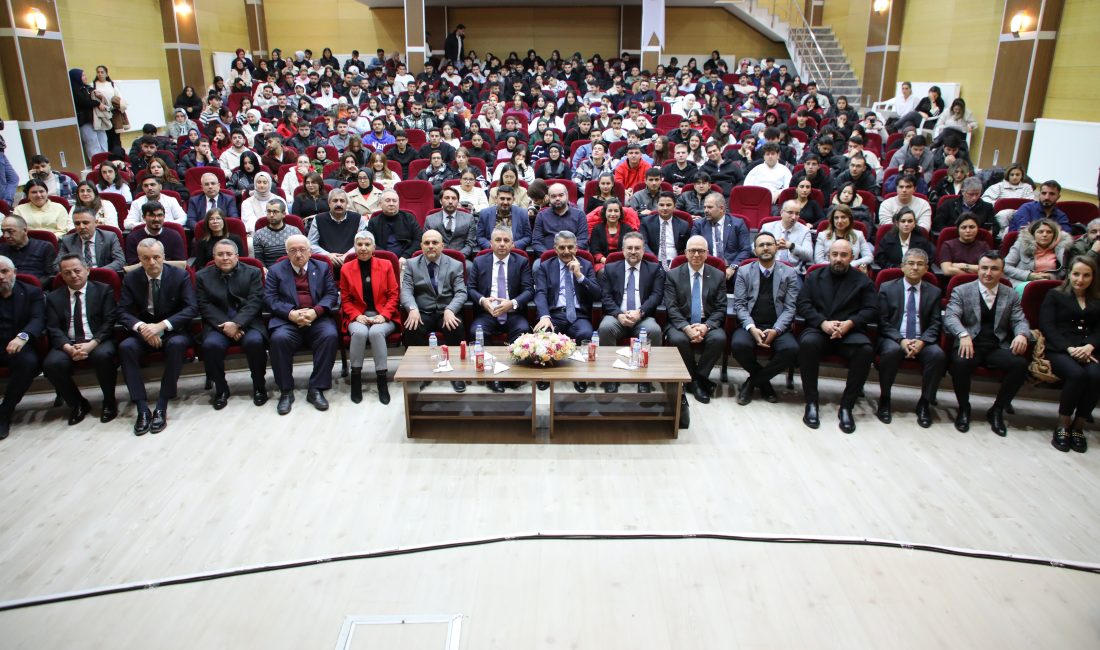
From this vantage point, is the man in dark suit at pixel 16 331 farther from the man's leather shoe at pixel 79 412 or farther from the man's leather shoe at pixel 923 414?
the man's leather shoe at pixel 923 414

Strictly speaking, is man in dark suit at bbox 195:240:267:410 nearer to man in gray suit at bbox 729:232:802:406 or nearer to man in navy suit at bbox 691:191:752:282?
man in gray suit at bbox 729:232:802:406

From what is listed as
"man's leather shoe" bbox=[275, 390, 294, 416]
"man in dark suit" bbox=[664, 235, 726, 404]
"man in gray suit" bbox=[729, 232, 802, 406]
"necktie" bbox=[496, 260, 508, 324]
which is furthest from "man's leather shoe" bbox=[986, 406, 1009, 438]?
"man's leather shoe" bbox=[275, 390, 294, 416]

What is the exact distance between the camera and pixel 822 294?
442 centimetres

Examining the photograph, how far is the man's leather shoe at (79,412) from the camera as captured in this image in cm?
419

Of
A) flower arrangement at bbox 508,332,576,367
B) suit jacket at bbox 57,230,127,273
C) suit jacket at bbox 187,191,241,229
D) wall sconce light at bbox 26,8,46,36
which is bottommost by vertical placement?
flower arrangement at bbox 508,332,576,367

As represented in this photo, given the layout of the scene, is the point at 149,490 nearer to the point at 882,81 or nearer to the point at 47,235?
the point at 47,235

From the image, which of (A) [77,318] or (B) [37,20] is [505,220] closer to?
(A) [77,318]

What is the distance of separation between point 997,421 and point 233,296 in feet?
15.3

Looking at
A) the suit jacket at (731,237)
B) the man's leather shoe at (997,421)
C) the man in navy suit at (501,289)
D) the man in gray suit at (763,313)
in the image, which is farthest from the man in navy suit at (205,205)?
the man's leather shoe at (997,421)

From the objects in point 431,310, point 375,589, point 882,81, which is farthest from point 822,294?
point 882,81

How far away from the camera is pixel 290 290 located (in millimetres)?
4531

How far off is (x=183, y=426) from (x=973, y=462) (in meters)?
4.41

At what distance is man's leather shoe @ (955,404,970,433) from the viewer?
13.6ft

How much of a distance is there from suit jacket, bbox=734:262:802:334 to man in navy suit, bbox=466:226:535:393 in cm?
138
